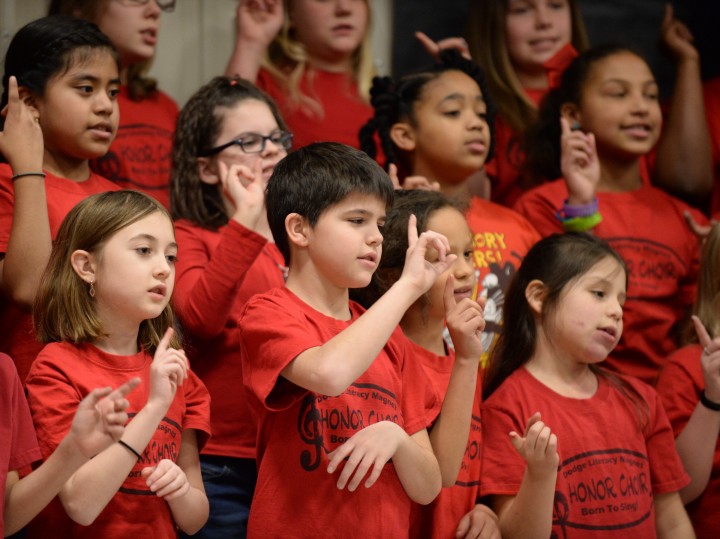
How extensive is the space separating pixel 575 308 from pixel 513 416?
1.04ft

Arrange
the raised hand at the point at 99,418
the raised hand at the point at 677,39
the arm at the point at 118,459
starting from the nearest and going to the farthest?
the raised hand at the point at 99,418
the arm at the point at 118,459
the raised hand at the point at 677,39

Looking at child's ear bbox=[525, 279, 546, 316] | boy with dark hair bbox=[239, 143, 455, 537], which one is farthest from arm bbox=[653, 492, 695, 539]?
boy with dark hair bbox=[239, 143, 455, 537]

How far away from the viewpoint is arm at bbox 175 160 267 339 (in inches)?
93.3

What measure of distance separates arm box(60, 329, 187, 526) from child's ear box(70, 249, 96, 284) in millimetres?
307

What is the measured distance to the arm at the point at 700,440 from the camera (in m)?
2.61

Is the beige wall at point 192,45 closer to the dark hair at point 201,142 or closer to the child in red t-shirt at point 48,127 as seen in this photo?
the dark hair at point 201,142

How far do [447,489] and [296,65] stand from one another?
1.69 meters

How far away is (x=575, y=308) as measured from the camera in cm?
254

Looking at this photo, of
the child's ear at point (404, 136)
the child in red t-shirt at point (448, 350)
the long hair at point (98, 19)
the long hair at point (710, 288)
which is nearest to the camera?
the child in red t-shirt at point (448, 350)

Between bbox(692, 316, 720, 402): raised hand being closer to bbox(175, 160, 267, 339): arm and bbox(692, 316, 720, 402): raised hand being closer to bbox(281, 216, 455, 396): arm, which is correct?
bbox(281, 216, 455, 396): arm

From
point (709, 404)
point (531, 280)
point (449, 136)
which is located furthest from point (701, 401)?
point (449, 136)

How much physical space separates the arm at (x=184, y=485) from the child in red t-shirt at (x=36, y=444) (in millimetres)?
148

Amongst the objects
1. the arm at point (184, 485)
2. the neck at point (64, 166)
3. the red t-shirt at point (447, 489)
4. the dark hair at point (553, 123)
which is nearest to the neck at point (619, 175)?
the dark hair at point (553, 123)

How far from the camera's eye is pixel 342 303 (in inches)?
83.0
